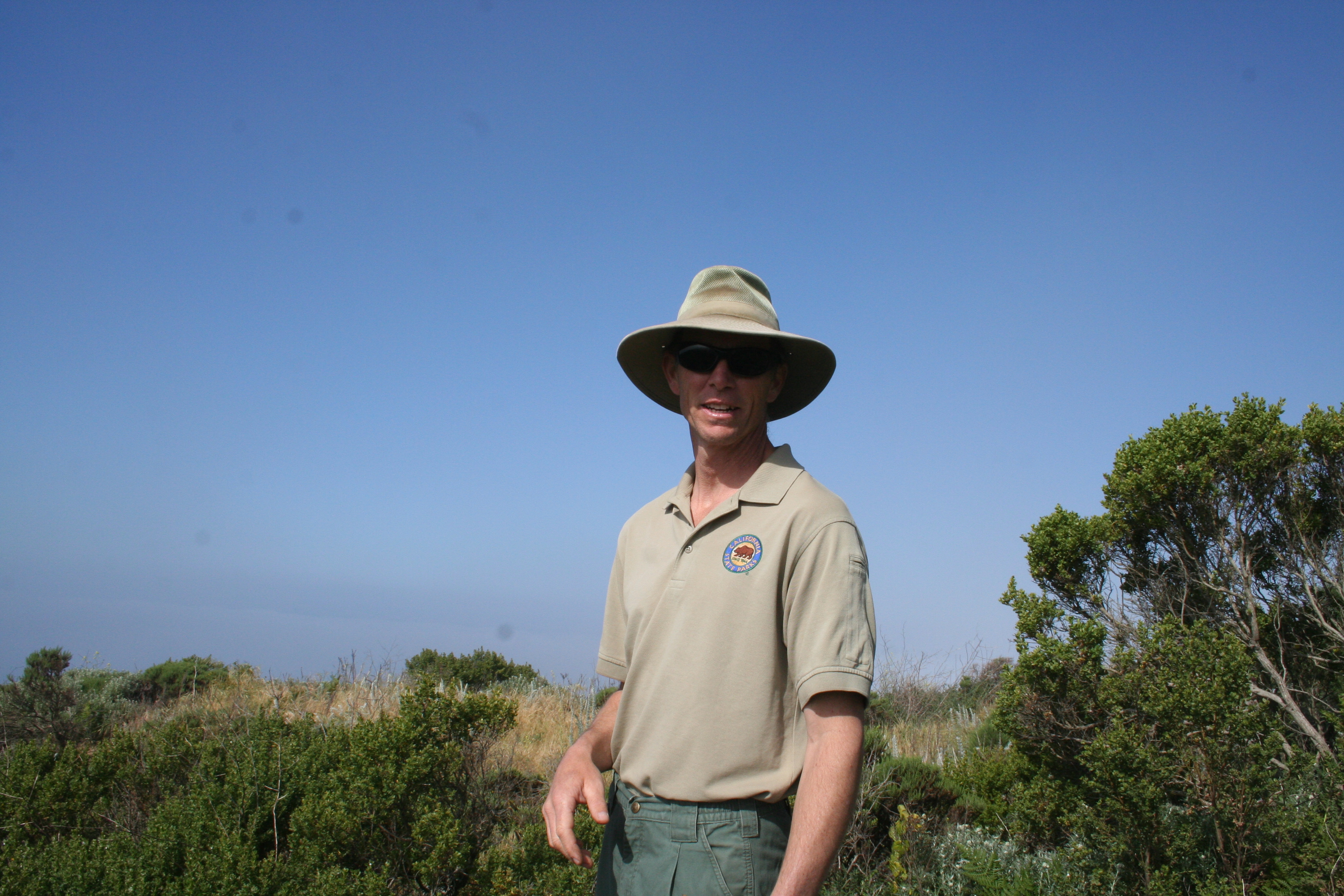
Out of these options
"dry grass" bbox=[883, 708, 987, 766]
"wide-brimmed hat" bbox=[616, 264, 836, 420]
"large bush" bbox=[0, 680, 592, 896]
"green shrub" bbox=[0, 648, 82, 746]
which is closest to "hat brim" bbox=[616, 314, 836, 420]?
"wide-brimmed hat" bbox=[616, 264, 836, 420]

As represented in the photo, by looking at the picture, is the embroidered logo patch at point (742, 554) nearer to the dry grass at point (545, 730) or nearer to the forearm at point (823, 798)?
the forearm at point (823, 798)

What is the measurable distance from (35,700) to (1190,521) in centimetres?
1232

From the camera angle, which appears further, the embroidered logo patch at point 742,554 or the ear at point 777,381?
the ear at point 777,381

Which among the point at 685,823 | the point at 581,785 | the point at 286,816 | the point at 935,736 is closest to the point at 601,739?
the point at 581,785

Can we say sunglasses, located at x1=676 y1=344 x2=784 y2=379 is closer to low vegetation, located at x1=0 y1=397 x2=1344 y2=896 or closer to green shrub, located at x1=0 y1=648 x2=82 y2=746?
low vegetation, located at x1=0 y1=397 x2=1344 y2=896

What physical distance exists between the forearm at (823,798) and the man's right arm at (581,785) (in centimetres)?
44

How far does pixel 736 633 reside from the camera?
1.77m

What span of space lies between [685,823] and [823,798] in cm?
38

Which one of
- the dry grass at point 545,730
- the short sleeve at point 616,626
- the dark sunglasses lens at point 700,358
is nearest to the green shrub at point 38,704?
the dry grass at point 545,730

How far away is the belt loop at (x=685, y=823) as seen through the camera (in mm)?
1715

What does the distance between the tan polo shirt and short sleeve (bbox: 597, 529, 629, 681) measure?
303 millimetres

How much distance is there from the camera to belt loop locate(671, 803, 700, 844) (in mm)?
1715

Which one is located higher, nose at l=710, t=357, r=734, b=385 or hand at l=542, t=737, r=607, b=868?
nose at l=710, t=357, r=734, b=385

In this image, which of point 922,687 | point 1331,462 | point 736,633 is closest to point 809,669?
point 736,633
